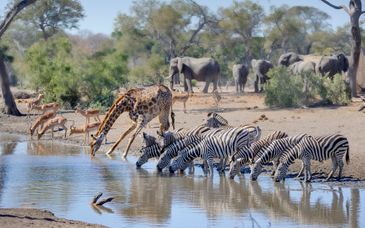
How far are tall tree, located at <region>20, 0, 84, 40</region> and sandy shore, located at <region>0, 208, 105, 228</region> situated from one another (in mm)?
37754

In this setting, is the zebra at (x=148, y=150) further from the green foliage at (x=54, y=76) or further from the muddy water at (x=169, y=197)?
the green foliage at (x=54, y=76)

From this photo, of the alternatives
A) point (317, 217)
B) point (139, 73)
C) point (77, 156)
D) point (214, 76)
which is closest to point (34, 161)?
point (77, 156)

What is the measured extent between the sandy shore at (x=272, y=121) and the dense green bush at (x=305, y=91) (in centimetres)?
45

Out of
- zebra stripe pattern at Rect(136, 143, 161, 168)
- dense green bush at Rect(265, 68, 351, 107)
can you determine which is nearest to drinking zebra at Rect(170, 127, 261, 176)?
zebra stripe pattern at Rect(136, 143, 161, 168)

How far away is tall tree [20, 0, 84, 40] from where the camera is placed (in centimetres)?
4966

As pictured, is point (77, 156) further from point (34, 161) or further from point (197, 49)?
point (197, 49)

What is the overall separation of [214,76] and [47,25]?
56.4 feet

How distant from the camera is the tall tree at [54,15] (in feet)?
163

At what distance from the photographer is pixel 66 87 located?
31.9m

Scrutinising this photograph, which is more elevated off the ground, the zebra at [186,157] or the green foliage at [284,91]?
the green foliage at [284,91]

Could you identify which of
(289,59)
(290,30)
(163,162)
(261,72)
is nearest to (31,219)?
(163,162)

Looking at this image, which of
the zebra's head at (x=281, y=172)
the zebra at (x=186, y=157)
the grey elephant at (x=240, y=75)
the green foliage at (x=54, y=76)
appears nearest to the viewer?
the zebra's head at (x=281, y=172)

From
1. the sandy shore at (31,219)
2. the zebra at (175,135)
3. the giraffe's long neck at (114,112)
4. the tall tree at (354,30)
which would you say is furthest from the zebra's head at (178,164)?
the tall tree at (354,30)

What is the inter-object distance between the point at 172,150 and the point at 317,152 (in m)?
3.17
